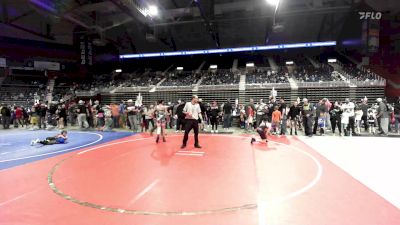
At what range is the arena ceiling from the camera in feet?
64.5

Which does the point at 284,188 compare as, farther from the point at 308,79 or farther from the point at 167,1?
the point at 308,79

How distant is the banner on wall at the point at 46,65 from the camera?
102 ft

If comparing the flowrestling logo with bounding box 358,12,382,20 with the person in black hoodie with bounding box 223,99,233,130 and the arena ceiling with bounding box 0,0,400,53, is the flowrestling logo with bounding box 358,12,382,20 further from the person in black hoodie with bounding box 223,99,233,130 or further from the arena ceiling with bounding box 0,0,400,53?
the person in black hoodie with bounding box 223,99,233,130

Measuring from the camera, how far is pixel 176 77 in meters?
29.1

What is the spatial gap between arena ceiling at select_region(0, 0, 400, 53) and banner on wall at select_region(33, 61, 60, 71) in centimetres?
→ 284

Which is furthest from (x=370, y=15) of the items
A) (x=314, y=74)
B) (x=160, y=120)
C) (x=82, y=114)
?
(x=82, y=114)

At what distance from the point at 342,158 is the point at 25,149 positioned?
1065 centimetres

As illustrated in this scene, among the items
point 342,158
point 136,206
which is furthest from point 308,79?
point 136,206

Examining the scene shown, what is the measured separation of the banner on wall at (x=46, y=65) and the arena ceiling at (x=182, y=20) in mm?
2836

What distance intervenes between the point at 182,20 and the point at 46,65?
1923cm

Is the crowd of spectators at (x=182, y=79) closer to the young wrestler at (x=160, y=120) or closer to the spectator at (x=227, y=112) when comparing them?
the spectator at (x=227, y=112)

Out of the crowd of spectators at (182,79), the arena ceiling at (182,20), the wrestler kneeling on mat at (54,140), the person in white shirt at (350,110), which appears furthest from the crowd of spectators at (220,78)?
the wrestler kneeling on mat at (54,140)

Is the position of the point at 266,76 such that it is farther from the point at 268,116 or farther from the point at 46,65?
the point at 46,65

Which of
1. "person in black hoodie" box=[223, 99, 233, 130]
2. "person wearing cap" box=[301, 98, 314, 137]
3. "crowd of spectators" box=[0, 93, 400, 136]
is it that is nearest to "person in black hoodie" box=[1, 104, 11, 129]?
"crowd of spectators" box=[0, 93, 400, 136]
